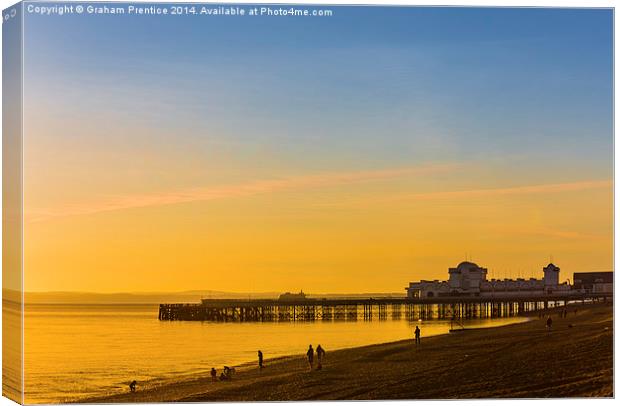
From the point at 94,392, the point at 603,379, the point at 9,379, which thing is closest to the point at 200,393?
the point at 94,392

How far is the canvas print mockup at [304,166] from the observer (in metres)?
16.4

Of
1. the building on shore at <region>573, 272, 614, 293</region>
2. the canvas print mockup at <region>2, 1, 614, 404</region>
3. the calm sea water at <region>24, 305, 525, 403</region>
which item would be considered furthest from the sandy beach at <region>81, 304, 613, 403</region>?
the building on shore at <region>573, 272, 614, 293</region>

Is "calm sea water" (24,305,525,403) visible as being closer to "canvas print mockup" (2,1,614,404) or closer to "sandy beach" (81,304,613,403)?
"canvas print mockup" (2,1,614,404)

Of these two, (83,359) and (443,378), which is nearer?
(83,359)

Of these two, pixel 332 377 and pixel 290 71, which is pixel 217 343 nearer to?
pixel 332 377

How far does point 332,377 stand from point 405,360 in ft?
8.91

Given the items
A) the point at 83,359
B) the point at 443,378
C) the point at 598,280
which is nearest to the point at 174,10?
the point at 83,359

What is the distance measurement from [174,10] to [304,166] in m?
2.97

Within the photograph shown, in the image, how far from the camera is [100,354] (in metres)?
18.2

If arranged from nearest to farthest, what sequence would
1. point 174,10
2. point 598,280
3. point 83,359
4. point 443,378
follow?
point 174,10 < point 83,359 < point 443,378 < point 598,280

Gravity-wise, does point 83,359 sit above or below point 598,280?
below

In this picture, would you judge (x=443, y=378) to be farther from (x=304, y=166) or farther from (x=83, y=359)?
(x=83, y=359)

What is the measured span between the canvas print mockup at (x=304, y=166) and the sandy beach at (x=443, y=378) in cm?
6

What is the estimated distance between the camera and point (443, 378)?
17469mm
